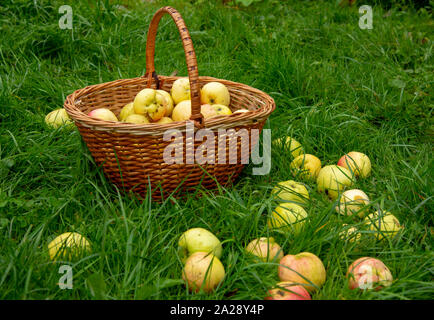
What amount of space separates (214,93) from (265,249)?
1.13m

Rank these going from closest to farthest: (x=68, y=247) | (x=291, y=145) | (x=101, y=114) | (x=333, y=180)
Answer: (x=68, y=247) < (x=333, y=180) < (x=101, y=114) < (x=291, y=145)

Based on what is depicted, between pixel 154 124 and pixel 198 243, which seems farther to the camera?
pixel 154 124

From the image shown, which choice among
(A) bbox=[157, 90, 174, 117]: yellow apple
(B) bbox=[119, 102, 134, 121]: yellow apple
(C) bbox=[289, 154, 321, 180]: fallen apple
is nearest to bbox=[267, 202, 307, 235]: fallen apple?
(C) bbox=[289, 154, 321, 180]: fallen apple

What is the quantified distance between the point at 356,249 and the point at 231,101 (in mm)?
1317

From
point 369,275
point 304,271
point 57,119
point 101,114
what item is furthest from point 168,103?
point 369,275

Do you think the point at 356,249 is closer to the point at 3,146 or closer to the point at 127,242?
the point at 127,242

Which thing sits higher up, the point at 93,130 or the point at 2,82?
the point at 2,82

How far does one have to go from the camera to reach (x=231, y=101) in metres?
2.78

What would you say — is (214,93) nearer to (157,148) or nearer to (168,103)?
(168,103)

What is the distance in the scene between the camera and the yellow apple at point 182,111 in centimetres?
242

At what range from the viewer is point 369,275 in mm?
1616

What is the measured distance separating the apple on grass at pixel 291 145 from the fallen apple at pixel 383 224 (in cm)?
72

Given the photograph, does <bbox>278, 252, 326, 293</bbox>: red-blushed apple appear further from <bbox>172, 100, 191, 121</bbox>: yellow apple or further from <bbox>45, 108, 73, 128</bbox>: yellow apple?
<bbox>45, 108, 73, 128</bbox>: yellow apple

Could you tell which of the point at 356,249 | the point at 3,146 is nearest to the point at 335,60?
the point at 356,249
